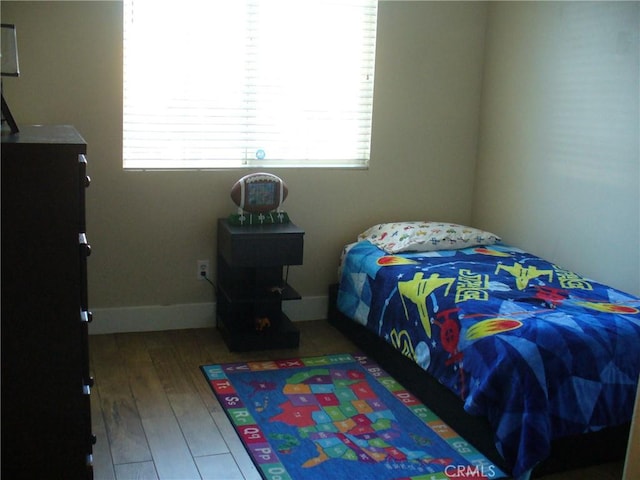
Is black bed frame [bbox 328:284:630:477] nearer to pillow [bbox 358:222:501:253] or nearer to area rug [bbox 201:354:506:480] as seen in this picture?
area rug [bbox 201:354:506:480]

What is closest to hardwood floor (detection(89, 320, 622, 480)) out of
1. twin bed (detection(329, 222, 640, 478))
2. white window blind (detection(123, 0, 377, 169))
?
twin bed (detection(329, 222, 640, 478))

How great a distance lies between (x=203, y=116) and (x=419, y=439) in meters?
2.06

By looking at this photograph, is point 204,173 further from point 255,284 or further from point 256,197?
point 255,284

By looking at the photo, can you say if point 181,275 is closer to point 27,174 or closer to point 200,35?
point 200,35

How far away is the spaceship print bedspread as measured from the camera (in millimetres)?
2701

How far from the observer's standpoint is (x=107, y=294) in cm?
407

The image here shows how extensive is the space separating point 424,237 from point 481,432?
1425 mm

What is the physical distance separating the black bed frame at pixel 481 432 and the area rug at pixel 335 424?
0.04 m

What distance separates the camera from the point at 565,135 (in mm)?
3961

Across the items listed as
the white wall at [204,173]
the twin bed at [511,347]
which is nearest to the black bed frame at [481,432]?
the twin bed at [511,347]

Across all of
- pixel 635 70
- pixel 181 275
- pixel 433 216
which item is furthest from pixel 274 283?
pixel 635 70

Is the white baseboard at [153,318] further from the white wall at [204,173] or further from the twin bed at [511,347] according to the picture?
the twin bed at [511,347]

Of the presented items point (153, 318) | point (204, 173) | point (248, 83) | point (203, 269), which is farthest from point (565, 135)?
point (153, 318)

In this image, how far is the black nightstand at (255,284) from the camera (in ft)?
12.5
